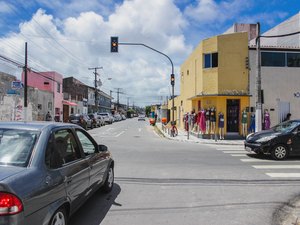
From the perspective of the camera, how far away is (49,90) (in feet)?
141

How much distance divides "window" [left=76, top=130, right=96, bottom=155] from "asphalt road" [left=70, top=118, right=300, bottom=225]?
3.28ft

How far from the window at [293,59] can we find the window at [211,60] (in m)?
5.17

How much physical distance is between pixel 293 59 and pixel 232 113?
5842 millimetres

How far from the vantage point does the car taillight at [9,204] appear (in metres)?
3.16

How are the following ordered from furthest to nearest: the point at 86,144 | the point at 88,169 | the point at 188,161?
the point at 188,161 → the point at 86,144 → the point at 88,169

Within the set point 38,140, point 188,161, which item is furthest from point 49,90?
point 38,140

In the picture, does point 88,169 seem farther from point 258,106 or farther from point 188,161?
point 258,106

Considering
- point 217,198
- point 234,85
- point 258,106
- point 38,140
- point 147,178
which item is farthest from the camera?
point 234,85

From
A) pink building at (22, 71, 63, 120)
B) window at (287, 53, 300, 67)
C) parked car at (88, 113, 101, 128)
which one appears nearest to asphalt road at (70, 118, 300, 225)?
window at (287, 53, 300, 67)

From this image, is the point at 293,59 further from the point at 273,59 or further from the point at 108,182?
the point at 108,182

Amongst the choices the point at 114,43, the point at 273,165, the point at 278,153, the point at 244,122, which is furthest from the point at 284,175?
the point at 114,43

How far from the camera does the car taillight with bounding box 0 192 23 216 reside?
3158 mm

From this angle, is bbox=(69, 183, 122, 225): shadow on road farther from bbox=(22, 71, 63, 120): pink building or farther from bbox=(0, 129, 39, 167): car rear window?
bbox=(22, 71, 63, 120): pink building

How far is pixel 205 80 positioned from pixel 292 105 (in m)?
6.38
